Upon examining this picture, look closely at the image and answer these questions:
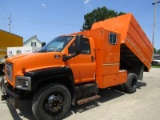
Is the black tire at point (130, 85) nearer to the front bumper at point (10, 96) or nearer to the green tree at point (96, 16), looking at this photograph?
the front bumper at point (10, 96)

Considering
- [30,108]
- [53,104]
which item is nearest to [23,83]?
[53,104]

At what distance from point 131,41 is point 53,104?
460cm

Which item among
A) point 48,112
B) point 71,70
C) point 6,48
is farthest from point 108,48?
point 6,48

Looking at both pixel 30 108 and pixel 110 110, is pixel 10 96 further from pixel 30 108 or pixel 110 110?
pixel 110 110

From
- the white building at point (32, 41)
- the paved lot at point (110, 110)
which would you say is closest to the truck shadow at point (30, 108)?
the paved lot at point (110, 110)

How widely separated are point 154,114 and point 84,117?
2191 millimetres

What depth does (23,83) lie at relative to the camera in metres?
4.86

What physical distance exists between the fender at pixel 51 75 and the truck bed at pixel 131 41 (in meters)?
3.16

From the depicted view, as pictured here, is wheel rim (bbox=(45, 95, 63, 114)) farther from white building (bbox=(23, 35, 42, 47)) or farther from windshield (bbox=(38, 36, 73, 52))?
white building (bbox=(23, 35, 42, 47))

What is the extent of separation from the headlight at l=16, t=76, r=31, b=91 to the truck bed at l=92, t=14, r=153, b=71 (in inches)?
175

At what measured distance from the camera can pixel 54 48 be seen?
6.02 meters

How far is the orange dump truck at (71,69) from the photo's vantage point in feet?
16.4

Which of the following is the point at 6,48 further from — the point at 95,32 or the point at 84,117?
the point at 84,117

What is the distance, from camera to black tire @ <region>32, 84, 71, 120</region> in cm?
501
